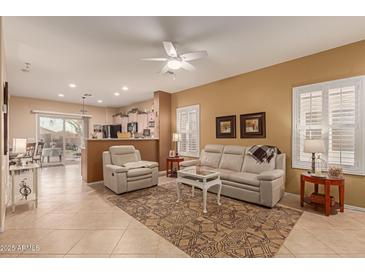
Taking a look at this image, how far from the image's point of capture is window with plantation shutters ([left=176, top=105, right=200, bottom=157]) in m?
5.64

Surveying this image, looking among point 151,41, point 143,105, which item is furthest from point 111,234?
point 143,105

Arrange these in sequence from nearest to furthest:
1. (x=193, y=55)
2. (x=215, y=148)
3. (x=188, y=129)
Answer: (x=193, y=55) → (x=215, y=148) → (x=188, y=129)

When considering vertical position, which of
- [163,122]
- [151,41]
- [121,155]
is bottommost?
[121,155]

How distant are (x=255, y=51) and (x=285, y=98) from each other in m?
1.27

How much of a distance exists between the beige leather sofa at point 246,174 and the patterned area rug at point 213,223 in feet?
0.56

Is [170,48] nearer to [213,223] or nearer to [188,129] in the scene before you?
[213,223]

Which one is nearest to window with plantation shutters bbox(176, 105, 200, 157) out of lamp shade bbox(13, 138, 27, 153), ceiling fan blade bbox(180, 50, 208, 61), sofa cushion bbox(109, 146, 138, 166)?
sofa cushion bbox(109, 146, 138, 166)

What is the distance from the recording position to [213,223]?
2.53 metres

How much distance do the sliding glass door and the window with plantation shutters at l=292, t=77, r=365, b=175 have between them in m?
8.87

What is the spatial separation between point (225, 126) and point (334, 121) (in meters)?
2.32

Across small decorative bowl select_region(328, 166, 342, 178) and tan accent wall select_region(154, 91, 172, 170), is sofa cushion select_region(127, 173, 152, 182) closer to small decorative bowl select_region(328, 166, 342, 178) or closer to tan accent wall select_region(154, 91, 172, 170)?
tan accent wall select_region(154, 91, 172, 170)

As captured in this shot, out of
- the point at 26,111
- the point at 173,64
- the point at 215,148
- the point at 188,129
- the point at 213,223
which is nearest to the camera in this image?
the point at 213,223

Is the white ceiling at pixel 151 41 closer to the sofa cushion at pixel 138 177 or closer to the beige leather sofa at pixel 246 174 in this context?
the beige leather sofa at pixel 246 174
